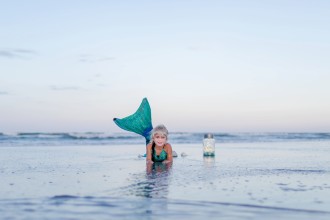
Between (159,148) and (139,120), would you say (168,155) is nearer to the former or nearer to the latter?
(159,148)

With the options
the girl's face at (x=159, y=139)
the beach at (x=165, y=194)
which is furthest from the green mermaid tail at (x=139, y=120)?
the beach at (x=165, y=194)

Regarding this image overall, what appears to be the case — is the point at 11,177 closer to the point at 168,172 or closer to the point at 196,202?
the point at 168,172

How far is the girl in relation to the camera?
9.03 meters

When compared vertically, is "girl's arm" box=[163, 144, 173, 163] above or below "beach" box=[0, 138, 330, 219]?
above

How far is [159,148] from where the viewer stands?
9.34 meters

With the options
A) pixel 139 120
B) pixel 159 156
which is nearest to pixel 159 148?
pixel 159 156

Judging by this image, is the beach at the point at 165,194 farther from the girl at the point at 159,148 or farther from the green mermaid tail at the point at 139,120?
the green mermaid tail at the point at 139,120

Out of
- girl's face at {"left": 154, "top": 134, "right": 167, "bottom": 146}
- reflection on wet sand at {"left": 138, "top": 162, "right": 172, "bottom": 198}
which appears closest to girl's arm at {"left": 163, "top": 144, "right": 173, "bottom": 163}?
girl's face at {"left": 154, "top": 134, "right": 167, "bottom": 146}

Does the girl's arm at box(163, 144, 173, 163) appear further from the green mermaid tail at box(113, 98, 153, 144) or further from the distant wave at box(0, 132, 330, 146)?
the distant wave at box(0, 132, 330, 146)

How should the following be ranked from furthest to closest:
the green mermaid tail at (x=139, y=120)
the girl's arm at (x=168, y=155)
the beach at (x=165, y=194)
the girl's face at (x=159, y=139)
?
the green mermaid tail at (x=139, y=120)
the girl's arm at (x=168, y=155)
the girl's face at (x=159, y=139)
the beach at (x=165, y=194)

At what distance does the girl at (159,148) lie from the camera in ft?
29.6

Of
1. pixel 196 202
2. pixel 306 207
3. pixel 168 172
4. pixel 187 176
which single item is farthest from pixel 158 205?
pixel 168 172

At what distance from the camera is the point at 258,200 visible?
4391mm

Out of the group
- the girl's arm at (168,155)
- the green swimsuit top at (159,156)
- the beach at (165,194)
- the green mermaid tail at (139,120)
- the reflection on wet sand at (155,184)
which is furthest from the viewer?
the green mermaid tail at (139,120)
